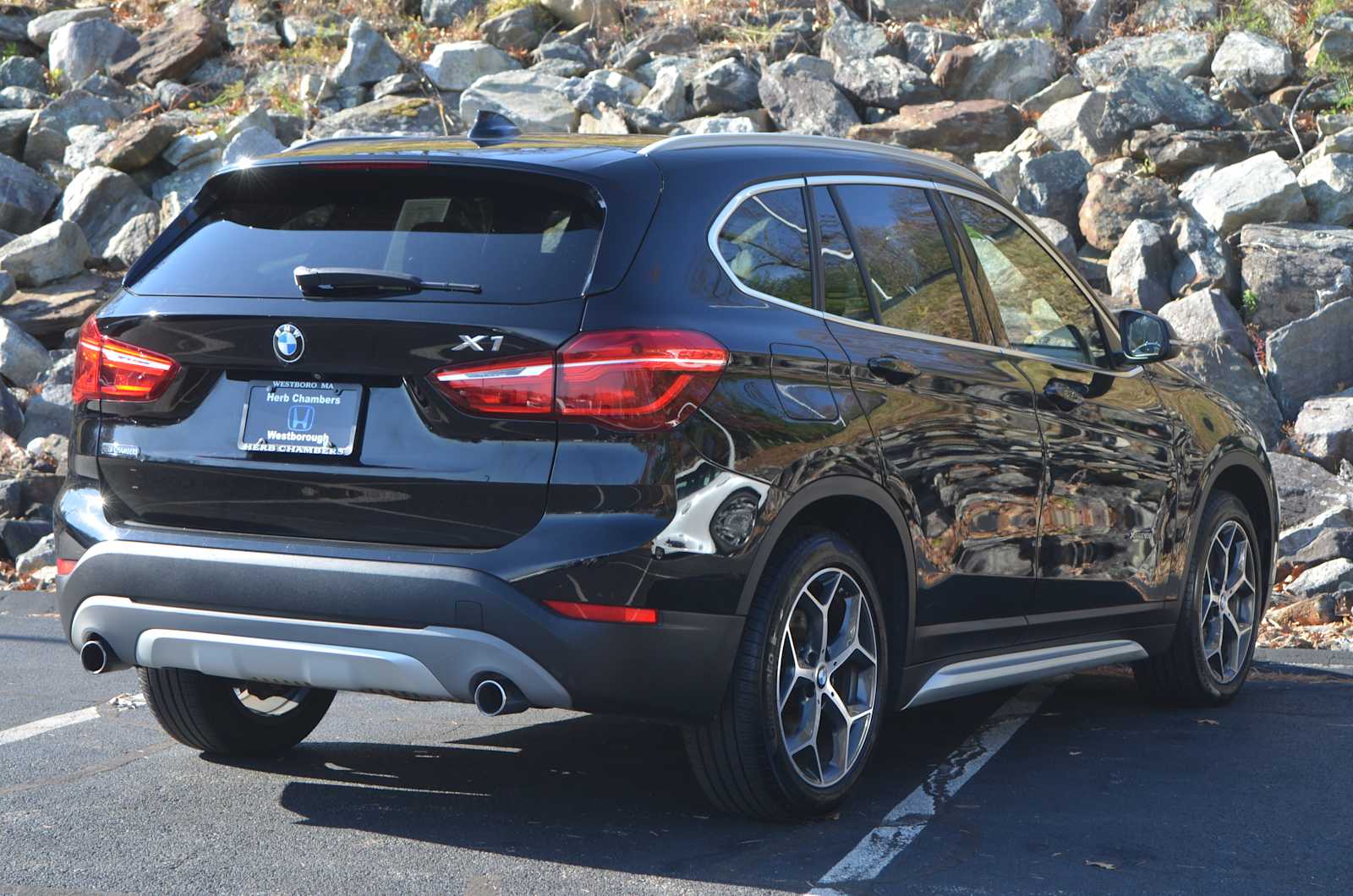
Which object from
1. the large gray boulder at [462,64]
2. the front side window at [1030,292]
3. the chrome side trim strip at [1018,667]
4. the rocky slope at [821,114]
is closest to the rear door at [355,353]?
the chrome side trim strip at [1018,667]

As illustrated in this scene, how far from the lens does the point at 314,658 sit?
13.5 ft

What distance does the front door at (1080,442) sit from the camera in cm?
554

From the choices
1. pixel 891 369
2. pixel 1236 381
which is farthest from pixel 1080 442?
pixel 1236 381

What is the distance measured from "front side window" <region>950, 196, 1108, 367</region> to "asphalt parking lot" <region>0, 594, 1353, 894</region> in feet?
4.51

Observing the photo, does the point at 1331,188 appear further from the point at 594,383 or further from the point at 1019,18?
the point at 594,383

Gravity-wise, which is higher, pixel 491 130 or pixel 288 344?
pixel 491 130

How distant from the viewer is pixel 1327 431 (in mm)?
11859

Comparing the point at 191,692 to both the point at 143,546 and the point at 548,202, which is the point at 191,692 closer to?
the point at 143,546

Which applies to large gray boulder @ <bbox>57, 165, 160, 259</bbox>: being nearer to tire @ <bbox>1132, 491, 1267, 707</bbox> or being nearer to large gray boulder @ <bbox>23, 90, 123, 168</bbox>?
large gray boulder @ <bbox>23, 90, 123, 168</bbox>

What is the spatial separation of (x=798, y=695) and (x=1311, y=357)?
917 cm

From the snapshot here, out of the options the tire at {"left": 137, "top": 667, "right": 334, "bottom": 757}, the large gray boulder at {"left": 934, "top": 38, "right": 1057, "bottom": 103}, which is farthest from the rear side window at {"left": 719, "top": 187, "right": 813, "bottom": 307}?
the large gray boulder at {"left": 934, "top": 38, "right": 1057, "bottom": 103}

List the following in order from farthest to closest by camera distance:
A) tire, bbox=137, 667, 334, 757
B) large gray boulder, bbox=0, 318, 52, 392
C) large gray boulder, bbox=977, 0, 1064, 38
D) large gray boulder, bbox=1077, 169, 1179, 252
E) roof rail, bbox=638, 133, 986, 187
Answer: large gray boulder, bbox=977, 0, 1064, 38, large gray boulder, bbox=0, 318, 52, 392, large gray boulder, bbox=1077, 169, 1179, 252, tire, bbox=137, 667, 334, 757, roof rail, bbox=638, 133, 986, 187

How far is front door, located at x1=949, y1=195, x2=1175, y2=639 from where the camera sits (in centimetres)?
554

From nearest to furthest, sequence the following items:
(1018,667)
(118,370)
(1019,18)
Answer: (118,370) → (1018,667) → (1019,18)
